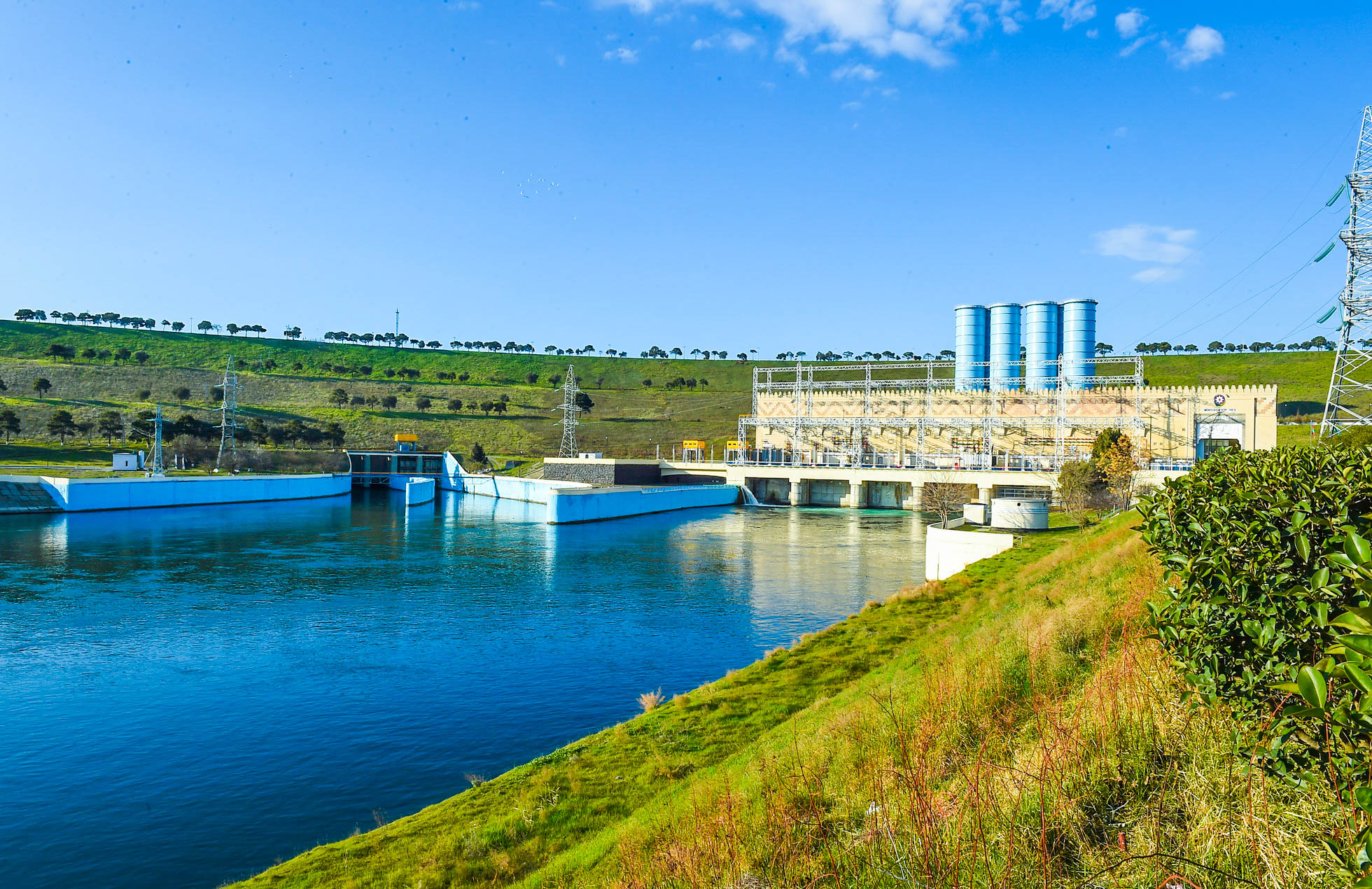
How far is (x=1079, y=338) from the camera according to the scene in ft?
242

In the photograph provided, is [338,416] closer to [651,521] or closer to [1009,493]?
[651,521]

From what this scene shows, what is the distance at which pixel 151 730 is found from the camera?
15062 millimetres

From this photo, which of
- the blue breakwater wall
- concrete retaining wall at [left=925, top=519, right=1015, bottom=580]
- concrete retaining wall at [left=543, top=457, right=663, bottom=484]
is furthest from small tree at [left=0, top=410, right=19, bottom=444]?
concrete retaining wall at [left=925, top=519, right=1015, bottom=580]

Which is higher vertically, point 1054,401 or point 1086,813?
point 1054,401

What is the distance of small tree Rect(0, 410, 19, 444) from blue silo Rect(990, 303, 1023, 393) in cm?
9889

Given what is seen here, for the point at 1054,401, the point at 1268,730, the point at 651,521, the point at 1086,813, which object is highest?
the point at 1054,401

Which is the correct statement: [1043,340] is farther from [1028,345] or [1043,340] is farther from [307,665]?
[307,665]

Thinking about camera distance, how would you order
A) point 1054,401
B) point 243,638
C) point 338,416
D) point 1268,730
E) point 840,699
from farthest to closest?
point 338,416 < point 1054,401 < point 243,638 < point 840,699 < point 1268,730

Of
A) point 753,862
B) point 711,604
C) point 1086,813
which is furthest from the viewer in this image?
point 711,604

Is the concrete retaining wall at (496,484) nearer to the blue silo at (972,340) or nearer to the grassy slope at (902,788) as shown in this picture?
the blue silo at (972,340)

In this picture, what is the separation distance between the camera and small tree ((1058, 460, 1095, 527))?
145 ft

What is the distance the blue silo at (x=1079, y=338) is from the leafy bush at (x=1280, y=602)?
73.6 meters

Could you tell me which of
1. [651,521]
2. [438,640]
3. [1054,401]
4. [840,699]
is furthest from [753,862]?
[1054,401]

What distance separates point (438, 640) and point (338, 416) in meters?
103
